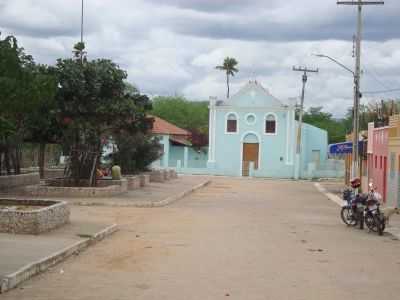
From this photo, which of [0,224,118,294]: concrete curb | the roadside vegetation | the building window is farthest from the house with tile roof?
[0,224,118,294]: concrete curb

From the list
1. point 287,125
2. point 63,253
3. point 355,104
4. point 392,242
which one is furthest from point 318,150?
point 63,253

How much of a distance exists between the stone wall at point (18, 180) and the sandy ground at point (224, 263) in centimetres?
860

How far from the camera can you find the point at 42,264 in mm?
12688

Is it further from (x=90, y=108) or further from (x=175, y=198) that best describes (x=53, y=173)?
(x=90, y=108)

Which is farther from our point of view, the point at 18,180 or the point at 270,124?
the point at 270,124

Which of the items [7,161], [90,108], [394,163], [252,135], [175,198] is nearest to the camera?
[90,108]

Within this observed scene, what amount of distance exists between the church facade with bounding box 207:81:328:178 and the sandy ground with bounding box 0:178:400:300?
49.7 m

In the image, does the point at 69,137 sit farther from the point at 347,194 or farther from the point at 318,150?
the point at 318,150

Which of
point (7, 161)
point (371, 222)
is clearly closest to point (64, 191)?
point (7, 161)

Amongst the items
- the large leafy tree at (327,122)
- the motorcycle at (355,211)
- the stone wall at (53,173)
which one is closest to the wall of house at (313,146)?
the large leafy tree at (327,122)

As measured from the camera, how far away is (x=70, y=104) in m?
31.2

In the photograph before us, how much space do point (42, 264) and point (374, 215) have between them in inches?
478

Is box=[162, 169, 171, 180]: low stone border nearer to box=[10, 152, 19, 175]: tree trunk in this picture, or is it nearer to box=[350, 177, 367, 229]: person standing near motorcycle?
box=[10, 152, 19, 175]: tree trunk

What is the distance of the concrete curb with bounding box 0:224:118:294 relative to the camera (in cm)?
1084
